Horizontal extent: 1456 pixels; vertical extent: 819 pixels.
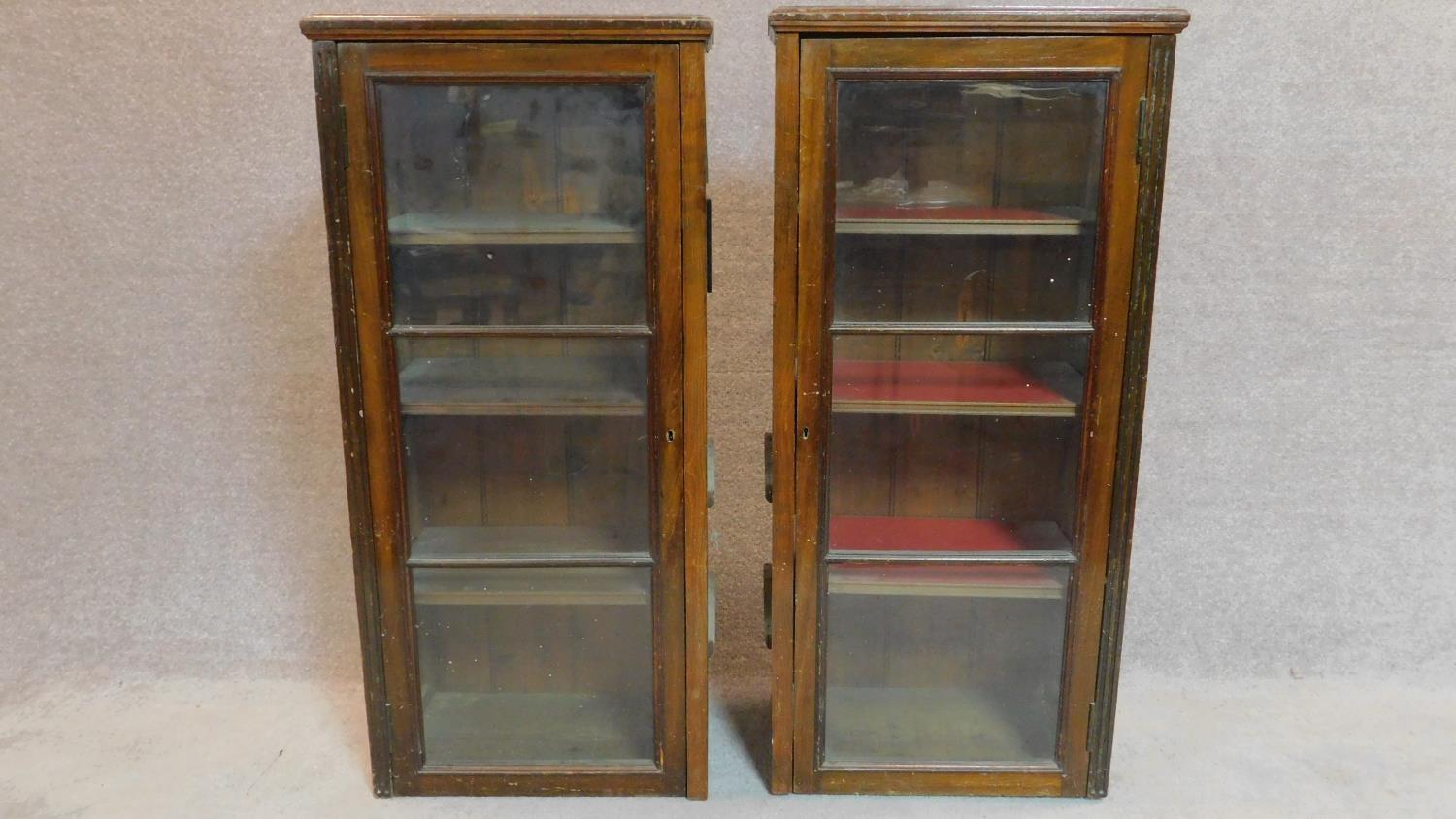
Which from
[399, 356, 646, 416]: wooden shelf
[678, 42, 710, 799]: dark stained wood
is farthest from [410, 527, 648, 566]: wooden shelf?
[399, 356, 646, 416]: wooden shelf

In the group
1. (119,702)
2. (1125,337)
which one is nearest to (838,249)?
(1125,337)

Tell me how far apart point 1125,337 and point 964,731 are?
745 mm

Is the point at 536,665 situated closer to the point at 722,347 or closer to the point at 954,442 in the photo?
the point at 722,347

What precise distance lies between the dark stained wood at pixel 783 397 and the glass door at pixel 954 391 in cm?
2

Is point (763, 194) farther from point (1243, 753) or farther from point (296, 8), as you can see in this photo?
point (1243, 753)

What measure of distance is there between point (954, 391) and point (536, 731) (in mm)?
946

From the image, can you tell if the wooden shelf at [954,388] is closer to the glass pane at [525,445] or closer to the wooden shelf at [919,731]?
the glass pane at [525,445]

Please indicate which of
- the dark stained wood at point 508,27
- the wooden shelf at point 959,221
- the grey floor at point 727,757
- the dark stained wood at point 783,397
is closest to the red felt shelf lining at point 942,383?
the dark stained wood at point 783,397

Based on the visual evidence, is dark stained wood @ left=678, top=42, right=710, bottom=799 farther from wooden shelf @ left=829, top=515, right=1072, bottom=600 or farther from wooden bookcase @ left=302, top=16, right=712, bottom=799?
wooden shelf @ left=829, top=515, right=1072, bottom=600

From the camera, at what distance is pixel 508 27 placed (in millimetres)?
1648

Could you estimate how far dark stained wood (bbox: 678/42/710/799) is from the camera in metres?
1.69

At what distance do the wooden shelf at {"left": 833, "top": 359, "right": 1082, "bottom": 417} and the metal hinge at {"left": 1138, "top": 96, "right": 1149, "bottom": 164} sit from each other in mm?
355

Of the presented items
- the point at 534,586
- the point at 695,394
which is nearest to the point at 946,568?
the point at 695,394

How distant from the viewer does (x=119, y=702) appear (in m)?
2.29
